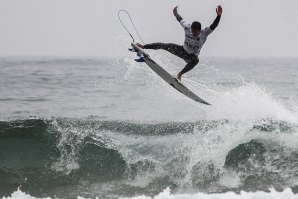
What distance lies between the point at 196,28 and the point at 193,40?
0.40 m

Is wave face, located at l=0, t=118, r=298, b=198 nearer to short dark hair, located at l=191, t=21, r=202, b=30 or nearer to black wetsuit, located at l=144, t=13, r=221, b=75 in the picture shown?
black wetsuit, located at l=144, t=13, r=221, b=75

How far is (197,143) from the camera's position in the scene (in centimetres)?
1086

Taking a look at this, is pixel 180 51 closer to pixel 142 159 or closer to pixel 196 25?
pixel 196 25

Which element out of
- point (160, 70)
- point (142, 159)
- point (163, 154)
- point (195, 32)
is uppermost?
point (195, 32)

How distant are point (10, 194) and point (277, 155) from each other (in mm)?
6237

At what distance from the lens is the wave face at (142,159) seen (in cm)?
962

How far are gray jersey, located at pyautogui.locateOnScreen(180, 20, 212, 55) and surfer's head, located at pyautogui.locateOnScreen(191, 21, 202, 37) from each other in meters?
0.16

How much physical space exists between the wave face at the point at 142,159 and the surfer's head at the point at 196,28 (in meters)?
2.73

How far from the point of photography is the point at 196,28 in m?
9.84

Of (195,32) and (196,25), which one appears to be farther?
(195,32)

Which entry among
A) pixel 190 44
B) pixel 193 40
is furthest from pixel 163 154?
pixel 193 40

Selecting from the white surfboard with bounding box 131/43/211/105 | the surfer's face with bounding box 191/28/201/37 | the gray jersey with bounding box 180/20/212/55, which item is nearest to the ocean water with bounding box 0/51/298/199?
the white surfboard with bounding box 131/43/211/105

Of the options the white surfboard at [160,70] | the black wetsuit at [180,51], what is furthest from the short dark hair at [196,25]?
the white surfboard at [160,70]

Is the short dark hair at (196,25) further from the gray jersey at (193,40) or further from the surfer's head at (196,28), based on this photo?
the gray jersey at (193,40)
